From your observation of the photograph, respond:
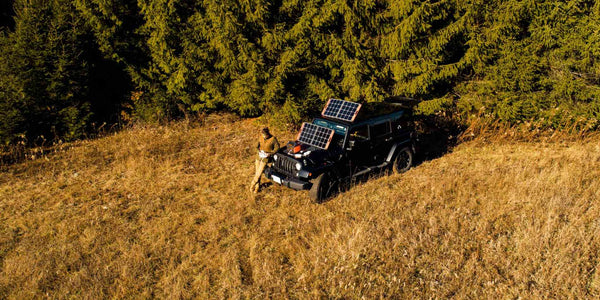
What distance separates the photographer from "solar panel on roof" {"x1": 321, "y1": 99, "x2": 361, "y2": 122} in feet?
29.2

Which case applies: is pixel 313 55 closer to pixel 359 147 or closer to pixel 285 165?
pixel 359 147

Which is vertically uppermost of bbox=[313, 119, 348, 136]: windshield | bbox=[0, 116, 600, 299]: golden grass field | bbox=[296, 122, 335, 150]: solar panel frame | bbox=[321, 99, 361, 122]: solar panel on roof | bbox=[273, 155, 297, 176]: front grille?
bbox=[321, 99, 361, 122]: solar panel on roof

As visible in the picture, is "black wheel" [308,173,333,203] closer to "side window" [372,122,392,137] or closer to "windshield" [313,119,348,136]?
"windshield" [313,119,348,136]

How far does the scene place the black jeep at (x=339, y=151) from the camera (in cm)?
815

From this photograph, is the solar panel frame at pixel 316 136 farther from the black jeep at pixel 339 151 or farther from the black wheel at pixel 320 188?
the black wheel at pixel 320 188

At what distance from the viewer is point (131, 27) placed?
15602 mm

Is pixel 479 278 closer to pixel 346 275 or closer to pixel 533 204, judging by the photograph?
pixel 346 275

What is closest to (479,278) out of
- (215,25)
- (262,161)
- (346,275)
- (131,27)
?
(346,275)

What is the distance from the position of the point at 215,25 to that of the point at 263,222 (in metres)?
8.78

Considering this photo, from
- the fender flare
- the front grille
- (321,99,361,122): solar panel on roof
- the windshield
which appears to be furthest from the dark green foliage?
the front grille

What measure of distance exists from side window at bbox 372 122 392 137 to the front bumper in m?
2.44

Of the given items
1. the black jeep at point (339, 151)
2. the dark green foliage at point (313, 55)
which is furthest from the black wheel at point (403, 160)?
the dark green foliage at point (313, 55)

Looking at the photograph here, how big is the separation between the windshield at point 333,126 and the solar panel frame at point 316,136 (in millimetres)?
104

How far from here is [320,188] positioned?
813cm
